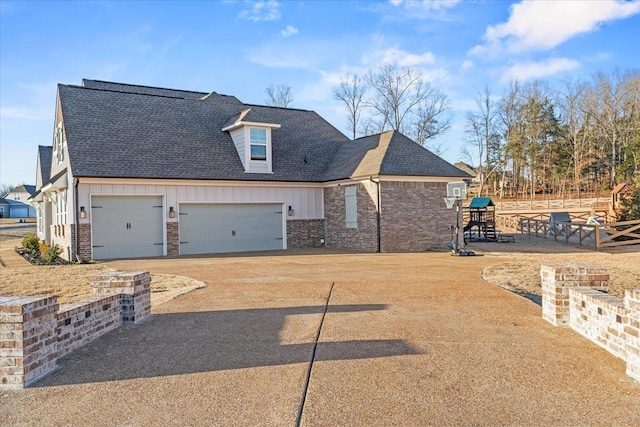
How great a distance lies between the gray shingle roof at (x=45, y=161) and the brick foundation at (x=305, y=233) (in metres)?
14.1

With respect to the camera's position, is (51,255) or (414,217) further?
(414,217)

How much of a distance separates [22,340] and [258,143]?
16.2m

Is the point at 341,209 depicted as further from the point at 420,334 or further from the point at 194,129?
the point at 420,334

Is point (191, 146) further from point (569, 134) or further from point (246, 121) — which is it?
point (569, 134)

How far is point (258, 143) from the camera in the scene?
20312 mm

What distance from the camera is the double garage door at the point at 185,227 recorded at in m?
17.2

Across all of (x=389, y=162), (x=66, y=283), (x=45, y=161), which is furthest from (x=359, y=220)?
(x=45, y=161)

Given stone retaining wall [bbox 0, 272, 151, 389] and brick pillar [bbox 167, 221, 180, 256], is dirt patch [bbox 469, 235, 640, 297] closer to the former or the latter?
stone retaining wall [bbox 0, 272, 151, 389]

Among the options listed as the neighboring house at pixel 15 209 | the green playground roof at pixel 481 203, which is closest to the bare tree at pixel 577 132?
the green playground roof at pixel 481 203

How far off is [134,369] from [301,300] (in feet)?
12.5

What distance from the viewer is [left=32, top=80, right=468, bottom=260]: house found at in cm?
1733

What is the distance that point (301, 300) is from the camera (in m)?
8.63

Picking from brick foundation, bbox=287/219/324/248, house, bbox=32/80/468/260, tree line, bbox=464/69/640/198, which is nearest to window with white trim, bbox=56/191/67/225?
house, bbox=32/80/468/260

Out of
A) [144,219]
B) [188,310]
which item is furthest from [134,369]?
[144,219]
